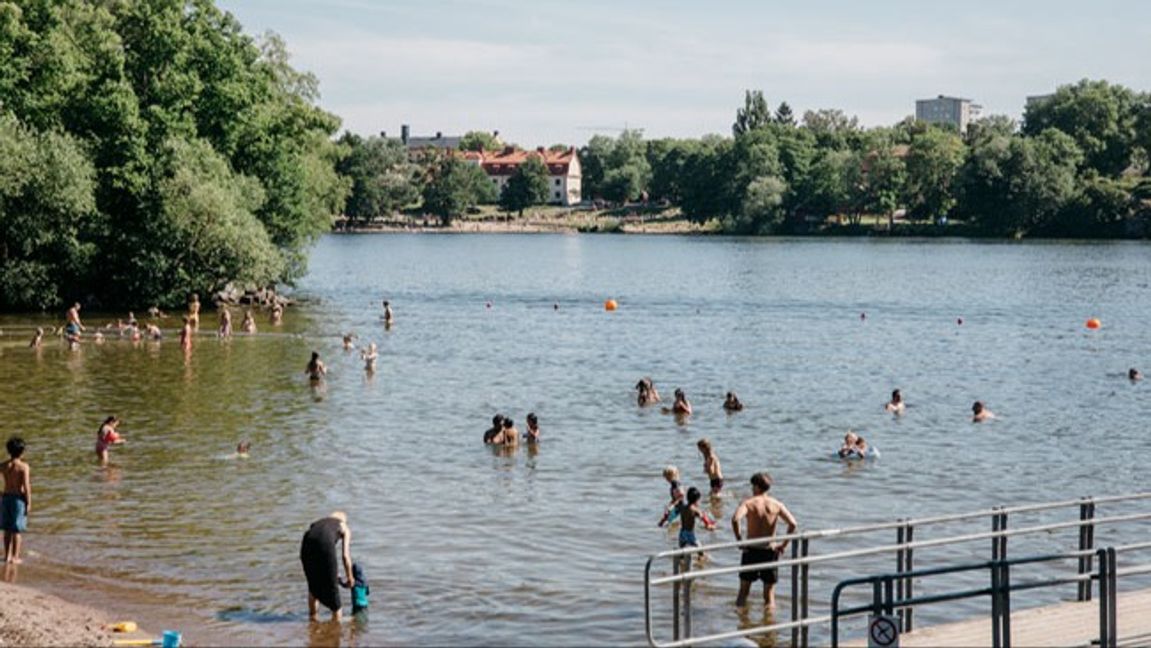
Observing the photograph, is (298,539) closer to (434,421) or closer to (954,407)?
(434,421)

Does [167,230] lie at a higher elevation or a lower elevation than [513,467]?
higher

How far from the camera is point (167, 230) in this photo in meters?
65.0

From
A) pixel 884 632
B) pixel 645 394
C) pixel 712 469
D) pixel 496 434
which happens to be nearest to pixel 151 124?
pixel 645 394

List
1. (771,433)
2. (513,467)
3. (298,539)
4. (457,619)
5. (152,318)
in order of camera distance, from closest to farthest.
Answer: (457,619) < (298,539) < (513,467) < (771,433) < (152,318)

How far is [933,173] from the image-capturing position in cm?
17100

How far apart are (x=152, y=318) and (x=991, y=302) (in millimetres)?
50053

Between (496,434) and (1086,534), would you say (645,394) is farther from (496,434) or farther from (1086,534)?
(1086,534)

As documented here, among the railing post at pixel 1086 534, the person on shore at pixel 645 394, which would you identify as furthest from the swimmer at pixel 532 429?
the railing post at pixel 1086 534

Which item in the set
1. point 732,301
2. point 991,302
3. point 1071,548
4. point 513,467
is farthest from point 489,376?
point 991,302

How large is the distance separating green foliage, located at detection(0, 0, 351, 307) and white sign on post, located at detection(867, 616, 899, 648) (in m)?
57.1

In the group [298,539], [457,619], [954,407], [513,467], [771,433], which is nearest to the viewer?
[457,619]

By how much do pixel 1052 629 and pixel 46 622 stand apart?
12.1 m

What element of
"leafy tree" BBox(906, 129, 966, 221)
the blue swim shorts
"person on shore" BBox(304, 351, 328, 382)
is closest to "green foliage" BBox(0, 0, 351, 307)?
"person on shore" BBox(304, 351, 328, 382)

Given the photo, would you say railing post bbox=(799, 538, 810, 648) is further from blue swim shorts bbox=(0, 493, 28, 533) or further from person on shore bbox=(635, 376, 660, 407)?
person on shore bbox=(635, 376, 660, 407)
